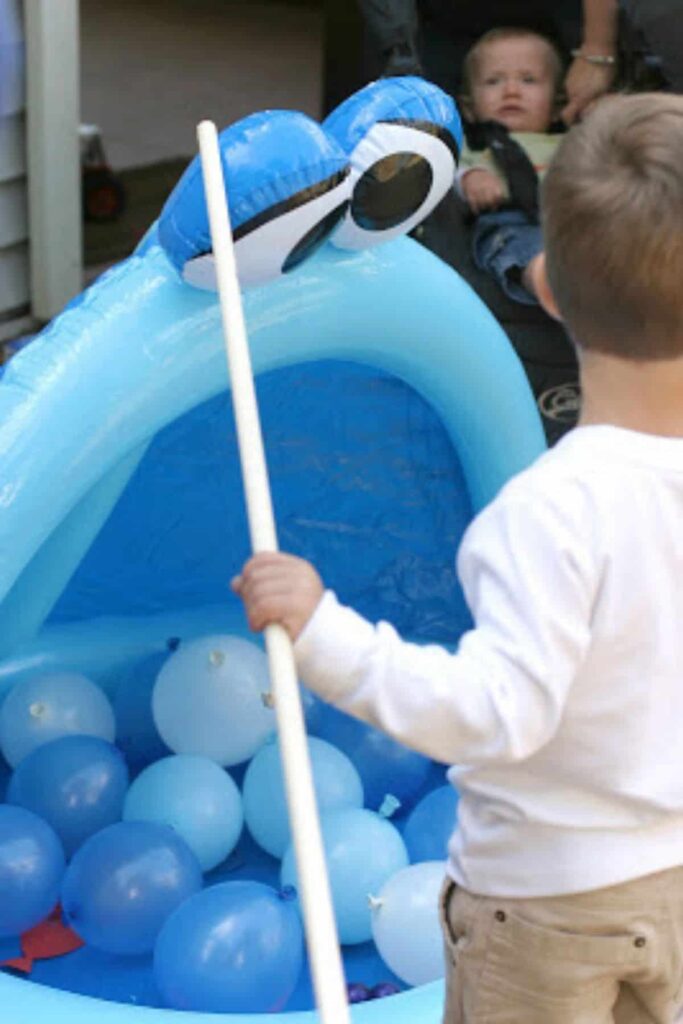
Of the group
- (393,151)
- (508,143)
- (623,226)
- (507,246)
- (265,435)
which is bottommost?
(265,435)

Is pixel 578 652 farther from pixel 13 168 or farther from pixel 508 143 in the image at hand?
pixel 13 168

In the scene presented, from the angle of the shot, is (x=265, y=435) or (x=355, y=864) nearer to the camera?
(x=355, y=864)

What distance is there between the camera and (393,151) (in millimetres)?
2111

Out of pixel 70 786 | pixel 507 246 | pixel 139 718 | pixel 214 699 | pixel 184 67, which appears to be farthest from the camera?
pixel 184 67

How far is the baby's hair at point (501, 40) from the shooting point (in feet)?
10.2

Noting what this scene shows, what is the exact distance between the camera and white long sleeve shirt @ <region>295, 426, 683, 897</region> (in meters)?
1.11

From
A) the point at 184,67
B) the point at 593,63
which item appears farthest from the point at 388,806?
the point at 184,67

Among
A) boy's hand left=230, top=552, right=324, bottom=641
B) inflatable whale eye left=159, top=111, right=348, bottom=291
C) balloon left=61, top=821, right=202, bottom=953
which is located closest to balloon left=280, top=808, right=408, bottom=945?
balloon left=61, top=821, right=202, bottom=953

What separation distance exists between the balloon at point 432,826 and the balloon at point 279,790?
9 centimetres

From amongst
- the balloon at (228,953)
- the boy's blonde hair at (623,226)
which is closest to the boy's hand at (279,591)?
the boy's blonde hair at (623,226)

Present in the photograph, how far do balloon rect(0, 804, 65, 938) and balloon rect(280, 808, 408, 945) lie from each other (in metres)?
0.29

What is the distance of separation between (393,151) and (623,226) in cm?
103

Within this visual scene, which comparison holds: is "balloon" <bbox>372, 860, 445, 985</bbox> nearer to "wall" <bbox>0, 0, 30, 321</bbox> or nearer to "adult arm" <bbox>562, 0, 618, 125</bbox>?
"adult arm" <bbox>562, 0, 618, 125</bbox>

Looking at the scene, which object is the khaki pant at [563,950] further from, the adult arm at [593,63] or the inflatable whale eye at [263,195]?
the adult arm at [593,63]
